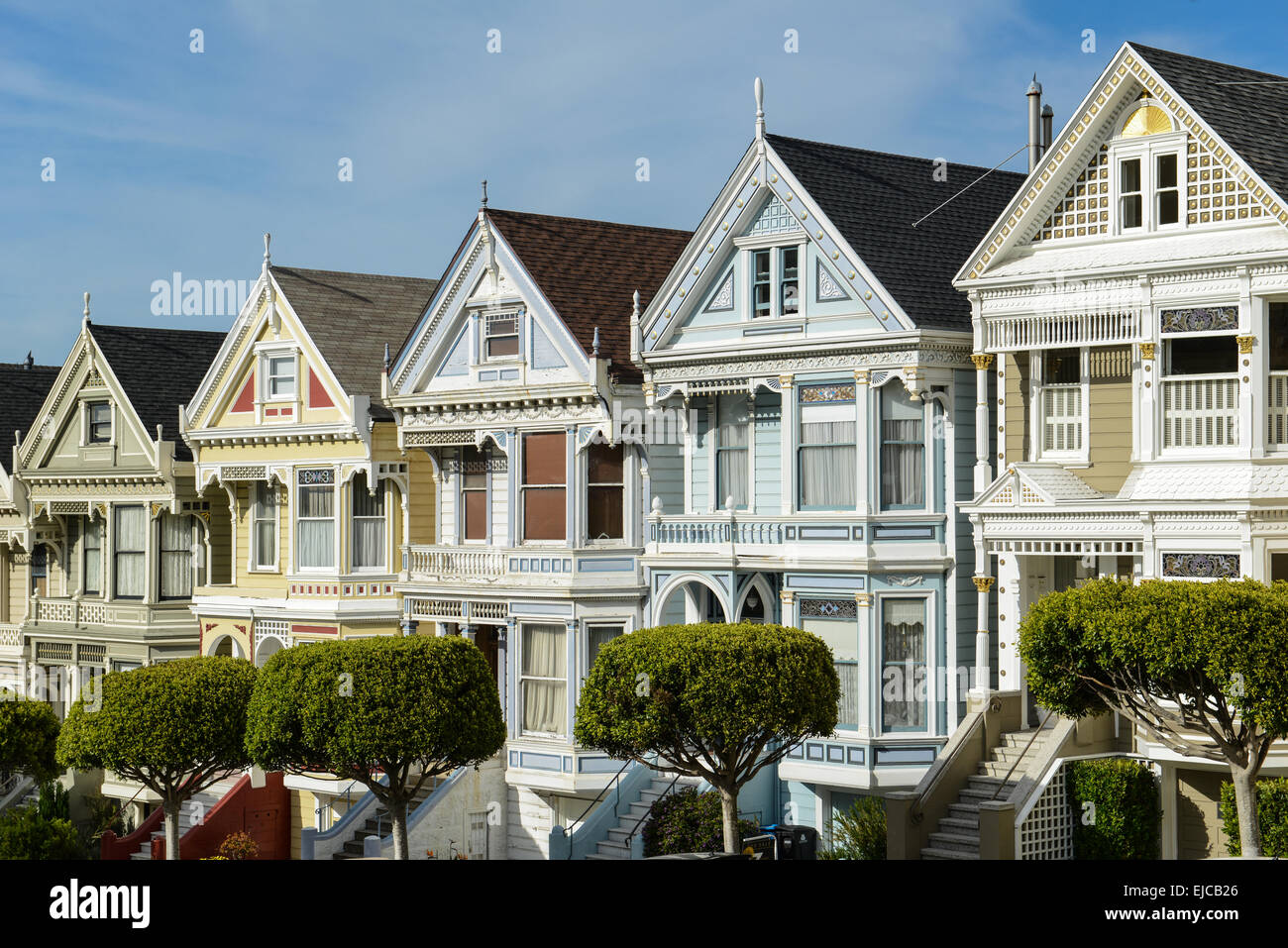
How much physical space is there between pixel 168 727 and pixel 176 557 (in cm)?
1156

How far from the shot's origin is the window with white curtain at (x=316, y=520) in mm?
41562

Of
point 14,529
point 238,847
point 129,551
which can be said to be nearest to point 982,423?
point 238,847

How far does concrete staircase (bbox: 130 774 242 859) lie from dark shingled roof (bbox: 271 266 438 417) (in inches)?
381

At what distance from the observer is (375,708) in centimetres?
3134

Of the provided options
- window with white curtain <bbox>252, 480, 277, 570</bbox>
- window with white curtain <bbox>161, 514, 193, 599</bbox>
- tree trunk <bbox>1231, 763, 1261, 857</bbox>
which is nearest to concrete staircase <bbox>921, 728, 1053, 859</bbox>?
tree trunk <bbox>1231, 763, 1261, 857</bbox>

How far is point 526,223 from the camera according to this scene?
38281mm

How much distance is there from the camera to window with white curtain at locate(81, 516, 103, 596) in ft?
157

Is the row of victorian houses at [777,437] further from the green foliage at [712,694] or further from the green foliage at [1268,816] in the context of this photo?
the green foliage at [712,694]

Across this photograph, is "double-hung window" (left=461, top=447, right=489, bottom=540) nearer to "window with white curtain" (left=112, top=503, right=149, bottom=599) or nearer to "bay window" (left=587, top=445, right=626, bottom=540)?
"bay window" (left=587, top=445, right=626, bottom=540)

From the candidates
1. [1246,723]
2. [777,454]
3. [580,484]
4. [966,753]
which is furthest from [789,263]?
[1246,723]

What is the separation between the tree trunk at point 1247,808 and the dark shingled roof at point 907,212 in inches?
400

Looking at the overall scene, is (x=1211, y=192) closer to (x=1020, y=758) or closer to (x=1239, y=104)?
(x=1239, y=104)

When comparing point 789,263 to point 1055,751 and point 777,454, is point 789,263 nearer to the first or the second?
point 777,454
